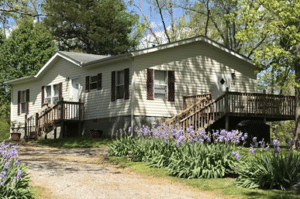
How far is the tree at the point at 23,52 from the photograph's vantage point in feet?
125

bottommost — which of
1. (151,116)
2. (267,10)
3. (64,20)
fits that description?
(151,116)

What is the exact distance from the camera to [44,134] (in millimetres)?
25156

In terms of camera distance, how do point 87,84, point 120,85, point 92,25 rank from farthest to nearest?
point 92,25
point 87,84
point 120,85

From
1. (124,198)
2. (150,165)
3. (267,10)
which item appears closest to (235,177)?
(150,165)

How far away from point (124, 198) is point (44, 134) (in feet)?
56.3

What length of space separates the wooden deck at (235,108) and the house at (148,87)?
60 mm

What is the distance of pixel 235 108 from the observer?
21.5 m

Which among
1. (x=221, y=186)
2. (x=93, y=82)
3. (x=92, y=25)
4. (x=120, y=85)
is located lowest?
(x=221, y=186)

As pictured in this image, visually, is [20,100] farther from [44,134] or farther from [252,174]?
[252,174]

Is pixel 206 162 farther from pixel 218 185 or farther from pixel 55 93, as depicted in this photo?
pixel 55 93

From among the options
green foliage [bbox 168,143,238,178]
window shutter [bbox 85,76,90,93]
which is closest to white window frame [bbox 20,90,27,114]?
window shutter [bbox 85,76,90,93]

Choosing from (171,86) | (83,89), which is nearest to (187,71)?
(171,86)

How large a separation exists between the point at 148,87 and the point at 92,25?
2289 cm

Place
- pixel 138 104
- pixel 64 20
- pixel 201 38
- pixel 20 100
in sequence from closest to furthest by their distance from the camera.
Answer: pixel 138 104 < pixel 201 38 < pixel 20 100 < pixel 64 20
